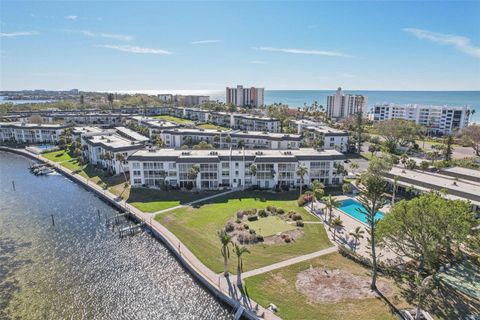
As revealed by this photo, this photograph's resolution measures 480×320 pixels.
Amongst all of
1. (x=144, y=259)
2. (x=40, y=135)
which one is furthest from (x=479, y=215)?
(x=40, y=135)

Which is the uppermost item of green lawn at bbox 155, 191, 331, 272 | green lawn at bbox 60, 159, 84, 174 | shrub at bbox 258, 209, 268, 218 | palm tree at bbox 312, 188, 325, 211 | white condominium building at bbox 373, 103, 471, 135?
white condominium building at bbox 373, 103, 471, 135

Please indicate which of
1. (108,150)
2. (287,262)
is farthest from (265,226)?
(108,150)

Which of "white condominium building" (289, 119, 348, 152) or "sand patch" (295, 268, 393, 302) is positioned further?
"white condominium building" (289, 119, 348, 152)

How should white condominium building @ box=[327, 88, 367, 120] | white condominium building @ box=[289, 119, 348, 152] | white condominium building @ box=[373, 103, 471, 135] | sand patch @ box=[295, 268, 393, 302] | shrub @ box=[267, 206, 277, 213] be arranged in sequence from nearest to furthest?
sand patch @ box=[295, 268, 393, 302], shrub @ box=[267, 206, 277, 213], white condominium building @ box=[289, 119, 348, 152], white condominium building @ box=[373, 103, 471, 135], white condominium building @ box=[327, 88, 367, 120]

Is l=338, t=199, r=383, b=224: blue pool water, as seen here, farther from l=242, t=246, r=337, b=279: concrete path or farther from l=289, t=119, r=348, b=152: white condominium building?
l=289, t=119, r=348, b=152: white condominium building

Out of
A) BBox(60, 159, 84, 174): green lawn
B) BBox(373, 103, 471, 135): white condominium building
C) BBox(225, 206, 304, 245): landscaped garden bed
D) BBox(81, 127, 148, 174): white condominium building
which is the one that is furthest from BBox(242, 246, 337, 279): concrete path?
BBox(373, 103, 471, 135): white condominium building

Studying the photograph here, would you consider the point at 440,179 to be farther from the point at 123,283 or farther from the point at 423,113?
the point at 423,113

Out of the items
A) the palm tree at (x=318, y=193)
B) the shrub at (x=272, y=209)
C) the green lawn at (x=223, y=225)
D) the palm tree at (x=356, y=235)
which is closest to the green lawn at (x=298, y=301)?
the green lawn at (x=223, y=225)
